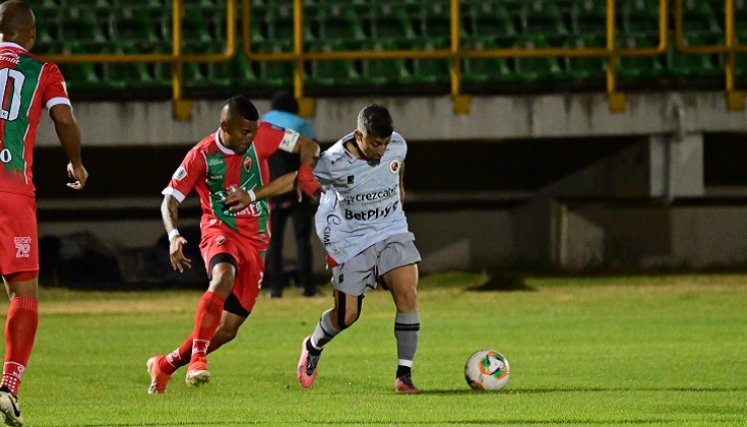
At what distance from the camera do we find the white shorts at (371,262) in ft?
29.4

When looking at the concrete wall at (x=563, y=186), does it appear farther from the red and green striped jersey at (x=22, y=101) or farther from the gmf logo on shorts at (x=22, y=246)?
the gmf logo on shorts at (x=22, y=246)

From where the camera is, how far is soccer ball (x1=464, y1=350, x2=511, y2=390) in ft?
28.4

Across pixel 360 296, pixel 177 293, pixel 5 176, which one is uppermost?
pixel 5 176

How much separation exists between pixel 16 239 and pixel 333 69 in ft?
38.5

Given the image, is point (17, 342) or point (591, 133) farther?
point (591, 133)

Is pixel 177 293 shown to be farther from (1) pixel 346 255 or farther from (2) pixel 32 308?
(2) pixel 32 308

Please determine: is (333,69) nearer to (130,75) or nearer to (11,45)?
(130,75)

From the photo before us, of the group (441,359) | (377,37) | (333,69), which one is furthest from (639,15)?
(441,359)

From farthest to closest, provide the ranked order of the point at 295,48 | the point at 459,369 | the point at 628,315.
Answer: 1. the point at 295,48
2. the point at 628,315
3. the point at 459,369

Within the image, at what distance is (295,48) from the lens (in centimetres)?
1764

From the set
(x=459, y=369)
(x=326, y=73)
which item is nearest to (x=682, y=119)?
(x=326, y=73)

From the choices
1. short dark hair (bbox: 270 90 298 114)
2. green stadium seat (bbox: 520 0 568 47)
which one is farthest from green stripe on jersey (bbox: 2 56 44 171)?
green stadium seat (bbox: 520 0 568 47)

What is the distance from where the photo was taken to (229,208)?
9109 mm

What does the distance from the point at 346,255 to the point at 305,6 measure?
10.0 metres
